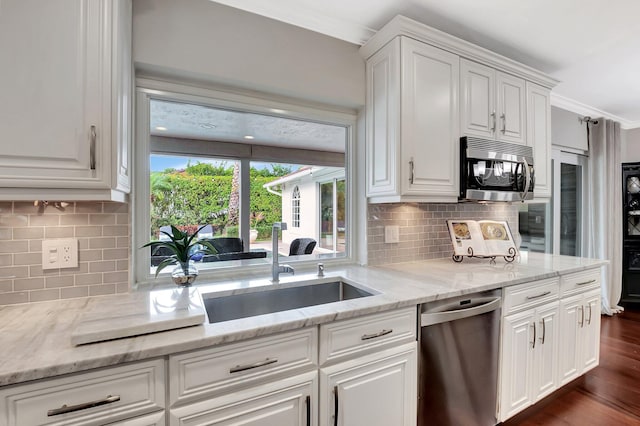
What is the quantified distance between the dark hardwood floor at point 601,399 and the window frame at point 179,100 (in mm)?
1653

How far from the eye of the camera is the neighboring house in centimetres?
206

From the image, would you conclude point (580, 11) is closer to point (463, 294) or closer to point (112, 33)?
point (463, 294)

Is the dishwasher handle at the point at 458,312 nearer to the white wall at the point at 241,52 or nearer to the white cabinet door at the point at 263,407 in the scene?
the white cabinet door at the point at 263,407

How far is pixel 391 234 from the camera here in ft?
7.04

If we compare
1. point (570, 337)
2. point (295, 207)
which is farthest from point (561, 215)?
point (295, 207)

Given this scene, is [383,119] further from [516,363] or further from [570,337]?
[570,337]

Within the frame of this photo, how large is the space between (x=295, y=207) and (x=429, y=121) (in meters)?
1.04

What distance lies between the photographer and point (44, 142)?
39.9 inches

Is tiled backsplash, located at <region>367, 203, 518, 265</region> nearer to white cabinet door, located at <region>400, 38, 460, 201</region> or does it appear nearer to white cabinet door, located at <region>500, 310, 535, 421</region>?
white cabinet door, located at <region>400, 38, 460, 201</region>

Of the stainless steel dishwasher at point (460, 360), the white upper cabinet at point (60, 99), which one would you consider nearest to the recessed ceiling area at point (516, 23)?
the white upper cabinet at point (60, 99)

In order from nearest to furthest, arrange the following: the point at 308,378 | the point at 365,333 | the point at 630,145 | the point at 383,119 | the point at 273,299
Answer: the point at 308,378 → the point at 365,333 → the point at 273,299 → the point at 383,119 → the point at 630,145

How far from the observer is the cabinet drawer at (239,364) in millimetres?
959

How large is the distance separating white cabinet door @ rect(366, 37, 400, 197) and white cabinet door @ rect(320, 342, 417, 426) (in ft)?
3.06

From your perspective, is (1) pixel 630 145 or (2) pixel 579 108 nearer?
(2) pixel 579 108
